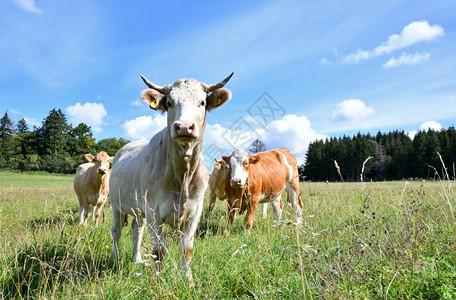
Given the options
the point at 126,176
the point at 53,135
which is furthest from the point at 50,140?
the point at 126,176

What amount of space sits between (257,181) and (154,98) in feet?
13.2

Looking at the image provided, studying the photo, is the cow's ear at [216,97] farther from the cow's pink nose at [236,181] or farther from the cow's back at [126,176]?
the cow's pink nose at [236,181]

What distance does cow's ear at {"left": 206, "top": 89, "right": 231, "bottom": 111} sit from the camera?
4080 millimetres

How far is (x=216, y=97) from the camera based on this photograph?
13.4 feet

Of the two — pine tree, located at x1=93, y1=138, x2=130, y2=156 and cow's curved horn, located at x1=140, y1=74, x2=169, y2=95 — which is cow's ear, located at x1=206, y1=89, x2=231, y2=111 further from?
pine tree, located at x1=93, y1=138, x2=130, y2=156

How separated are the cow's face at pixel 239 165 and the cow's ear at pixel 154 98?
3.07 metres

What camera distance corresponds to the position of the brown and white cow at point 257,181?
6761 mm

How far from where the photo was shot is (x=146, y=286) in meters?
2.98

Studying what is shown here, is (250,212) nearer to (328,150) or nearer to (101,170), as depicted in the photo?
(101,170)

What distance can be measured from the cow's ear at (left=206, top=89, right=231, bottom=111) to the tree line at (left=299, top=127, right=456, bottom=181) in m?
56.9

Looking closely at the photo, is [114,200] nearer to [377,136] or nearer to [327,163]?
[327,163]

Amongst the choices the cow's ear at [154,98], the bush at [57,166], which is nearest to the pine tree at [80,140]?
the bush at [57,166]

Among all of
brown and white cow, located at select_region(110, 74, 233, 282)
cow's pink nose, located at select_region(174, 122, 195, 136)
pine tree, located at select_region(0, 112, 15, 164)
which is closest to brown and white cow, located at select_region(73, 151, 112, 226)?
brown and white cow, located at select_region(110, 74, 233, 282)

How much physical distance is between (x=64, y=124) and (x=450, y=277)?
288ft
